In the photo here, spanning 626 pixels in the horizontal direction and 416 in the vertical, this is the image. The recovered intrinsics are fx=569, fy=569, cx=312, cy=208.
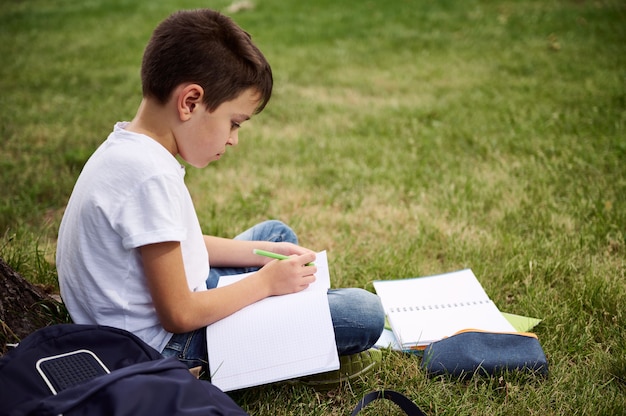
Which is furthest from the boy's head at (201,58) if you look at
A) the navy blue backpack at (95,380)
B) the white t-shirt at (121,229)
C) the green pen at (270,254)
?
the navy blue backpack at (95,380)

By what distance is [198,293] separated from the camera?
167 cm

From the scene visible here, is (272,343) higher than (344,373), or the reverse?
(272,343)

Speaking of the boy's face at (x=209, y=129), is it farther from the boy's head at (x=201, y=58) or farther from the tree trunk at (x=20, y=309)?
the tree trunk at (x=20, y=309)

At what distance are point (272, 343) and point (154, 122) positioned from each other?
0.74 metres

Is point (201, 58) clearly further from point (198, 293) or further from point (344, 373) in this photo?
point (344, 373)

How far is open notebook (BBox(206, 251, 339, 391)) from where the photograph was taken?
168 cm

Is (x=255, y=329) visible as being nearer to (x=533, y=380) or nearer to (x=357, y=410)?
(x=357, y=410)

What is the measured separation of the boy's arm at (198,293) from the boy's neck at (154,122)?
34 cm

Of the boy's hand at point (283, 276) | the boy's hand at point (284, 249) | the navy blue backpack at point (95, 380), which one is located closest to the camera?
the navy blue backpack at point (95, 380)

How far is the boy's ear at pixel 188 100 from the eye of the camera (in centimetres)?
159

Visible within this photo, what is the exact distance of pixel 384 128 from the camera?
14.0ft

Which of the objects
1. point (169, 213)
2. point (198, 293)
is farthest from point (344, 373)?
point (169, 213)

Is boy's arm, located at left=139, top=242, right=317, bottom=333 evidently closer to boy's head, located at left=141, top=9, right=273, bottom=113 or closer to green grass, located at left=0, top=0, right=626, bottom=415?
green grass, located at left=0, top=0, right=626, bottom=415

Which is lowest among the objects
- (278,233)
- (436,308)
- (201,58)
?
(436,308)
